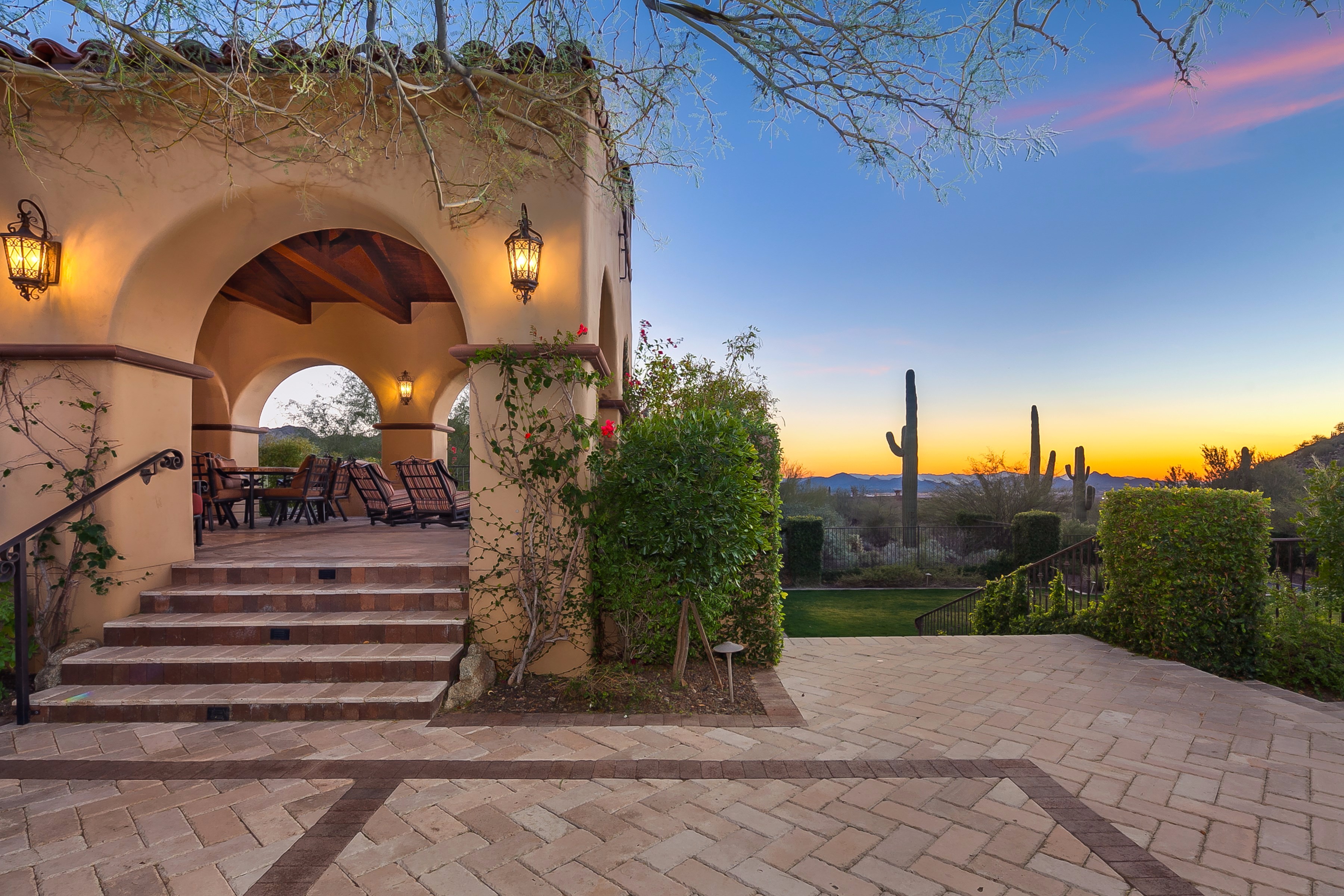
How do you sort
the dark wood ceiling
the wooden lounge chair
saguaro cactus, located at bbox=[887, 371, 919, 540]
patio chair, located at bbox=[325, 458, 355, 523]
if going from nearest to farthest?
the dark wood ceiling → the wooden lounge chair → patio chair, located at bbox=[325, 458, 355, 523] → saguaro cactus, located at bbox=[887, 371, 919, 540]

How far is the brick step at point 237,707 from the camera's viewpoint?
3209 mm

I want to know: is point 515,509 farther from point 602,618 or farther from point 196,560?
point 196,560

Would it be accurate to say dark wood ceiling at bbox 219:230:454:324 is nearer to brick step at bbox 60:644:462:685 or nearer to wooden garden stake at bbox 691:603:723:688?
brick step at bbox 60:644:462:685

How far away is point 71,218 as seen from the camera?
3875mm

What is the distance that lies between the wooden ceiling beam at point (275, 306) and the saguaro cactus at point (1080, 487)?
19135 mm

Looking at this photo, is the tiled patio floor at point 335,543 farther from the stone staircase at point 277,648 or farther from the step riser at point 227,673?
the step riser at point 227,673

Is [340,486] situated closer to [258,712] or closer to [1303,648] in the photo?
[258,712]

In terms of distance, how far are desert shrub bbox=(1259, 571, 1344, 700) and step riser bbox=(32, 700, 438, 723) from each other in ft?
19.9

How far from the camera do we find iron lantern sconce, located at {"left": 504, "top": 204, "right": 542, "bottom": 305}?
393 cm

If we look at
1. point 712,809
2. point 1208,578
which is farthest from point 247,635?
point 1208,578

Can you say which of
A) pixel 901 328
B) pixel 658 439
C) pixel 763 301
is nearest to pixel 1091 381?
pixel 901 328

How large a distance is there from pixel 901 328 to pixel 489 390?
41.2 ft

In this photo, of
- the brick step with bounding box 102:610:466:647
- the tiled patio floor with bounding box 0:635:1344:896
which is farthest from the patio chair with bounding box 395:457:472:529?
the tiled patio floor with bounding box 0:635:1344:896

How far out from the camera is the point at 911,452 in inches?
628
